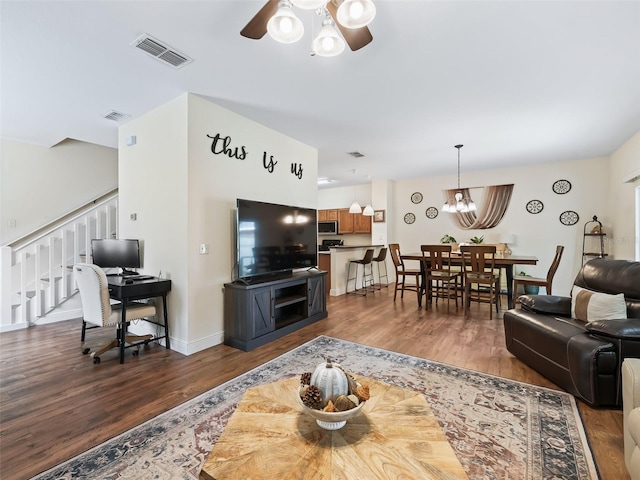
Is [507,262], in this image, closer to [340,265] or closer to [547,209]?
[547,209]

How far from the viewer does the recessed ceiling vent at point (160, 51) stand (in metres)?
2.34

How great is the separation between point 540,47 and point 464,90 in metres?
0.76

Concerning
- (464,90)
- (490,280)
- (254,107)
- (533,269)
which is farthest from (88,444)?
(533,269)

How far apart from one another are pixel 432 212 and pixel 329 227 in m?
2.83

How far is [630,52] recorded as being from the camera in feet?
8.22

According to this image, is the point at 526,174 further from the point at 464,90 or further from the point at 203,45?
the point at 203,45

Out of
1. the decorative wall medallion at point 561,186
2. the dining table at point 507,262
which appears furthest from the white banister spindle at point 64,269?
the decorative wall medallion at point 561,186

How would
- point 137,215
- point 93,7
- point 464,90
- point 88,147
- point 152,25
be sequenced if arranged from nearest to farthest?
1. point 93,7
2. point 152,25
3. point 464,90
4. point 137,215
5. point 88,147

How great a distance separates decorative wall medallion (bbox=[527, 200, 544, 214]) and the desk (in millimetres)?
7053

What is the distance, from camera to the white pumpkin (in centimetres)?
123

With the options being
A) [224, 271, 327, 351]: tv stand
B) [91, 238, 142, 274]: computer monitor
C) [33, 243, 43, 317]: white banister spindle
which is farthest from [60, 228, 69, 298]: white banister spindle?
[224, 271, 327, 351]: tv stand

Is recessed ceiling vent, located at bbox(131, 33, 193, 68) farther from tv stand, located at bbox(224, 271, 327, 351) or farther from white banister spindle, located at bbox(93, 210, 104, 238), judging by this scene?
white banister spindle, located at bbox(93, 210, 104, 238)

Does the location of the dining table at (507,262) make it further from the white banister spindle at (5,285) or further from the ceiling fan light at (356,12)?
the white banister spindle at (5,285)

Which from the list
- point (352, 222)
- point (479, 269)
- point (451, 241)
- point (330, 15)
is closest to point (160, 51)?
point (330, 15)
